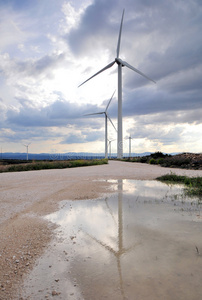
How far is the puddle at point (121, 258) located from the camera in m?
2.88

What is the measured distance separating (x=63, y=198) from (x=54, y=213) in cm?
218

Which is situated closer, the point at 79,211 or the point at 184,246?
the point at 184,246

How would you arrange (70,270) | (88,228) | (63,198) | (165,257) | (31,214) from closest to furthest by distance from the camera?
(70,270), (165,257), (88,228), (31,214), (63,198)

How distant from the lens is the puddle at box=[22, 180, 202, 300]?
288 centimetres

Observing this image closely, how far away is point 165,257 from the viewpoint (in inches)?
146

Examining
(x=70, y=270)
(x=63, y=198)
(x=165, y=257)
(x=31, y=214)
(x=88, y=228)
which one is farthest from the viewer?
(x=63, y=198)

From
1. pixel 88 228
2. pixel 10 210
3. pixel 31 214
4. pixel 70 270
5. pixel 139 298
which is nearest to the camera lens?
pixel 139 298

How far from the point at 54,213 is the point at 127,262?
140 inches

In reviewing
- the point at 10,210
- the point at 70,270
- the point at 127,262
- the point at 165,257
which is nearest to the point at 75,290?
the point at 70,270

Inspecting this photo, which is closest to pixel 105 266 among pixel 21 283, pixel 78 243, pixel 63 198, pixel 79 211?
pixel 78 243

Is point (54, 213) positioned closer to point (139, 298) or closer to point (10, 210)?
point (10, 210)

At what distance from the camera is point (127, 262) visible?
353 cm

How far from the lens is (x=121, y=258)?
3.66 metres

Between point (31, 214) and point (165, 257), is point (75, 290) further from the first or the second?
point (31, 214)
